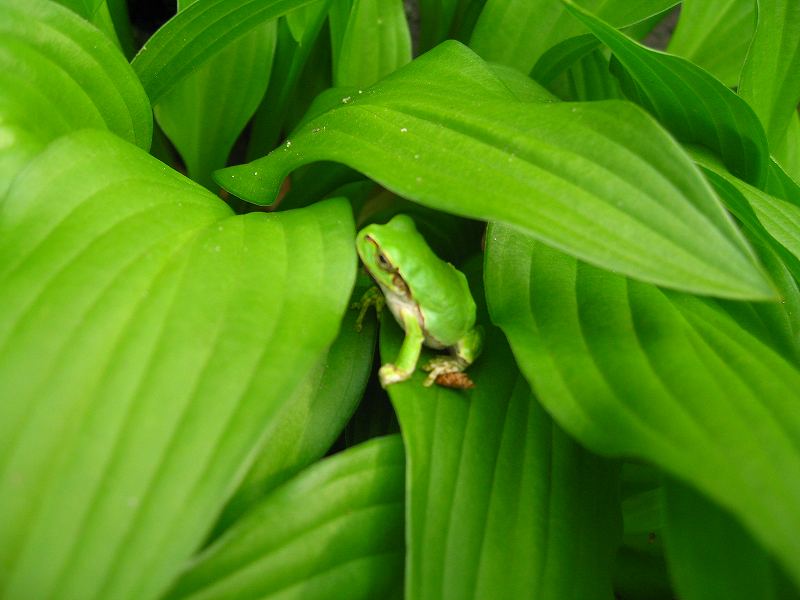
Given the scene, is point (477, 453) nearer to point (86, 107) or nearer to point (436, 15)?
point (86, 107)

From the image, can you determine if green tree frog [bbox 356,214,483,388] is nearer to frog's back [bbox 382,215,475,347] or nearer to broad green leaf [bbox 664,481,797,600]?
frog's back [bbox 382,215,475,347]

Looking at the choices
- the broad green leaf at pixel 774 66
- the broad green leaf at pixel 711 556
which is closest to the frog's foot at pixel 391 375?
the broad green leaf at pixel 711 556

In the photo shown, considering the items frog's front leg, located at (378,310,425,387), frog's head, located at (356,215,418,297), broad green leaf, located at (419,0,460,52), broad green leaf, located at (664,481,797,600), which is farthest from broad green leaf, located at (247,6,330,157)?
broad green leaf, located at (664,481,797,600)

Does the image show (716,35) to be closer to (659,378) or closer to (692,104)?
(692,104)

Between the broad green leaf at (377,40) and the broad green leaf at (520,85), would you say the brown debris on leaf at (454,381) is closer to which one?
the broad green leaf at (520,85)

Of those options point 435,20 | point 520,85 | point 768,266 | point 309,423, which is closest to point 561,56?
point 520,85
